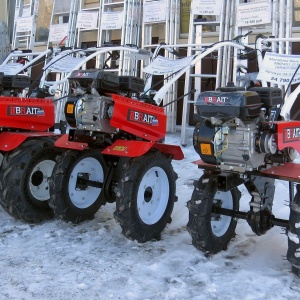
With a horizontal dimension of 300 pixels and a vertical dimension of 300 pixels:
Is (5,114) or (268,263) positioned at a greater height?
(5,114)

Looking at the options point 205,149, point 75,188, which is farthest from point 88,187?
point 205,149

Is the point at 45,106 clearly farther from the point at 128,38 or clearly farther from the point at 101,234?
the point at 128,38

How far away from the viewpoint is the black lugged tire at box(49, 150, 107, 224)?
3.61 m

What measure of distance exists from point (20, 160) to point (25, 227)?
51 cm

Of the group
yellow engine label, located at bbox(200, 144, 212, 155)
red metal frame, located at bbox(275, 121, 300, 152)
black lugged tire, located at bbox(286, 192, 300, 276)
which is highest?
red metal frame, located at bbox(275, 121, 300, 152)

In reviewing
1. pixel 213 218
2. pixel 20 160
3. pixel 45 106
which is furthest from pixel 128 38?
pixel 213 218

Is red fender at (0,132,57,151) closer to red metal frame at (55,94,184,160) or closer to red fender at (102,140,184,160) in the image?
red metal frame at (55,94,184,160)

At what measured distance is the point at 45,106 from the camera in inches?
161

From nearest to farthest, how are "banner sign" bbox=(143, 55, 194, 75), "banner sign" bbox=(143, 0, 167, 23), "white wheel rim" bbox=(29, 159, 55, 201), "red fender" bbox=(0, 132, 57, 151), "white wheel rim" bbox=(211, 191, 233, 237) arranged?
"white wheel rim" bbox=(211, 191, 233, 237), "red fender" bbox=(0, 132, 57, 151), "white wheel rim" bbox=(29, 159, 55, 201), "banner sign" bbox=(143, 55, 194, 75), "banner sign" bbox=(143, 0, 167, 23)

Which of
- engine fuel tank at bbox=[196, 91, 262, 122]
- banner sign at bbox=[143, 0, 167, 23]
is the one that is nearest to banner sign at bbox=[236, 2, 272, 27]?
banner sign at bbox=[143, 0, 167, 23]

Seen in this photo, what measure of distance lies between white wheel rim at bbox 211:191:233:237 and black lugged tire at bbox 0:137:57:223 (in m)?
1.40

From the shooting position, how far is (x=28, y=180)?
3.78 metres

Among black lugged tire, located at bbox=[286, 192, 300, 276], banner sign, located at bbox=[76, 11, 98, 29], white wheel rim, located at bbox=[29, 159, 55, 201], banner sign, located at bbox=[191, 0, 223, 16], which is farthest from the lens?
banner sign, located at bbox=[76, 11, 98, 29]

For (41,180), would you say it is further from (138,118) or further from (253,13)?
(253,13)
